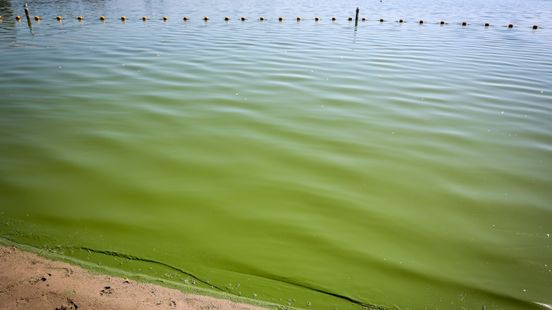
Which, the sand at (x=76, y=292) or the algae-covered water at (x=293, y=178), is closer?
the sand at (x=76, y=292)

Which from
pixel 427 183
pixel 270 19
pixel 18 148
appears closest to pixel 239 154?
pixel 427 183

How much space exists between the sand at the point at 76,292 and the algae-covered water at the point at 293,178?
240mm

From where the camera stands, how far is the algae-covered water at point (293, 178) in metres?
3.22

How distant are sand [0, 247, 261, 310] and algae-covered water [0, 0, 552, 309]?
24 centimetres

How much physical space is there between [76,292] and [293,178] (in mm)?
2755

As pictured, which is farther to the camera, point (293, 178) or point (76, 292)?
point (293, 178)

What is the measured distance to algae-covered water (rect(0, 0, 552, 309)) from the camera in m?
3.22

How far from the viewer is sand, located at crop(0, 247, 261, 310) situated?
8.35 ft

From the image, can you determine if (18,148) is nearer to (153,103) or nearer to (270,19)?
(153,103)

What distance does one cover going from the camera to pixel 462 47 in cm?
1448

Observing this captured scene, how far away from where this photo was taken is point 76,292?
2.66 metres

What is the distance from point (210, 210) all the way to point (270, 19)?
21.0 m

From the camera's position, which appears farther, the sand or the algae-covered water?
the algae-covered water

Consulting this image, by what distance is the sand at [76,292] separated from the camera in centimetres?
254
